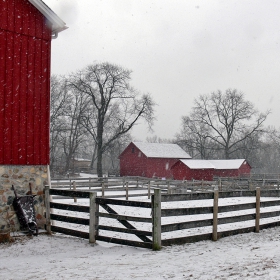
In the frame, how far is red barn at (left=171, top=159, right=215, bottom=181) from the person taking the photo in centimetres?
4238

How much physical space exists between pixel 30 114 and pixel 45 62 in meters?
1.61

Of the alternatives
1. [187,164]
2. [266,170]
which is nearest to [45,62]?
[187,164]

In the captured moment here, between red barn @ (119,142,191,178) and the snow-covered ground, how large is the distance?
4223 centimetres

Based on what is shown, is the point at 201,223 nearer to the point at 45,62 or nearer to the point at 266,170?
the point at 45,62

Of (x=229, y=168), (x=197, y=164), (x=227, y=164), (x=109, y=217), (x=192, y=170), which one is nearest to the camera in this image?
(x=109, y=217)

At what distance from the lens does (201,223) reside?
8.36m

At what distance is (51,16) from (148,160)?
41.1 meters

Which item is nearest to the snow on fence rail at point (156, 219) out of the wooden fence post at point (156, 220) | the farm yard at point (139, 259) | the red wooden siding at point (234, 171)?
the wooden fence post at point (156, 220)

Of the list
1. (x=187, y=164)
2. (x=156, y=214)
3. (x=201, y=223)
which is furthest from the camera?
(x=187, y=164)

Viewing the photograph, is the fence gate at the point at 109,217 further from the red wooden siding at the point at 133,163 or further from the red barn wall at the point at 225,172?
the red wooden siding at the point at 133,163

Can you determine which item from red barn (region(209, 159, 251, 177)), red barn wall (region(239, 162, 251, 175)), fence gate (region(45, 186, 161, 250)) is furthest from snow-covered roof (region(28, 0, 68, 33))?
red barn wall (region(239, 162, 251, 175))

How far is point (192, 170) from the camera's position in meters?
42.4

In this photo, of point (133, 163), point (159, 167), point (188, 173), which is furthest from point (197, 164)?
point (133, 163)

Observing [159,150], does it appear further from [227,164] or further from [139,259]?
[139,259]
